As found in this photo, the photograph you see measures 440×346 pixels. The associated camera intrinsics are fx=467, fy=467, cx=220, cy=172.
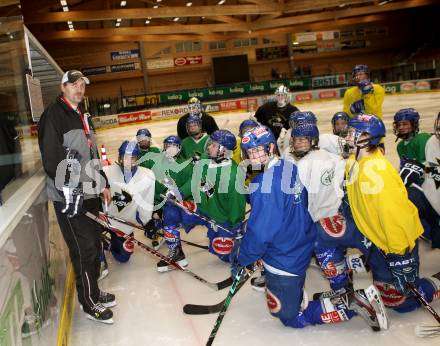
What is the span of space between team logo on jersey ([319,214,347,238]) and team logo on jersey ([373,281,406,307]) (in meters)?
0.36

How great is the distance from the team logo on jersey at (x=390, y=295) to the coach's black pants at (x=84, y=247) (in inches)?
69.0

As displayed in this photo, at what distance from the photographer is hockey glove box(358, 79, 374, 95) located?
468 centimetres

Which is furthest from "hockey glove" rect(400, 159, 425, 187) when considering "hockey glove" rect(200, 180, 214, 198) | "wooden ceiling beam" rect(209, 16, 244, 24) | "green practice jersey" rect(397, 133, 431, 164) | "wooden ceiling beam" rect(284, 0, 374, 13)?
"wooden ceiling beam" rect(209, 16, 244, 24)

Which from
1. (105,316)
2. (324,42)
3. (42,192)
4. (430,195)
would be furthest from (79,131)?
(324,42)

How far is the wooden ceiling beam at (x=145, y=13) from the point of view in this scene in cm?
1546

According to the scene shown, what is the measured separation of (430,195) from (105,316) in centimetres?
227

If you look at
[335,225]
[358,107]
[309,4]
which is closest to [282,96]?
[358,107]

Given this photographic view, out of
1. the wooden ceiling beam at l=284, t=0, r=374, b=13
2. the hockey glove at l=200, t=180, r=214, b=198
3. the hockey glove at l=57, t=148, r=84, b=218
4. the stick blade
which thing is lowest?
the stick blade

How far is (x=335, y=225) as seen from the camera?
2846 millimetres

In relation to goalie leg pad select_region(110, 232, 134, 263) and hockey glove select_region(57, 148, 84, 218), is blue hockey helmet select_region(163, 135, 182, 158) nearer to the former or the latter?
goalie leg pad select_region(110, 232, 134, 263)

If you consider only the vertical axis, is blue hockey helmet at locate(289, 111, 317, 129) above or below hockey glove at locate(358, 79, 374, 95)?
below

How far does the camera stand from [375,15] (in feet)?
88.6

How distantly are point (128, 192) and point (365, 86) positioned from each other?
257cm

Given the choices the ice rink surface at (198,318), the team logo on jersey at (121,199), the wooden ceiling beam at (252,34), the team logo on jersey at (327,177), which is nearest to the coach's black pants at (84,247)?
the ice rink surface at (198,318)
